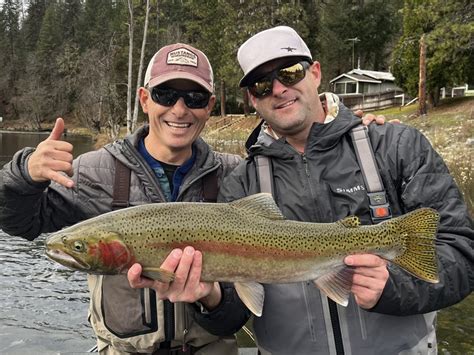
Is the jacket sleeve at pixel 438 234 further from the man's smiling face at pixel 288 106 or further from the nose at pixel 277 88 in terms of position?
the nose at pixel 277 88

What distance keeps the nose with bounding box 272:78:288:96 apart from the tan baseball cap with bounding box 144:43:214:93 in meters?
0.54

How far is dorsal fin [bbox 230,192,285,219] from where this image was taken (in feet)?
10.9

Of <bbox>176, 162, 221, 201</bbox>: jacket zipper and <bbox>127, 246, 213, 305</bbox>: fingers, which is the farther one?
<bbox>176, 162, 221, 201</bbox>: jacket zipper

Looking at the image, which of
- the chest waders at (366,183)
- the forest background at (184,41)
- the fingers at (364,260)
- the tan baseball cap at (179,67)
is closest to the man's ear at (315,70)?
the chest waders at (366,183)


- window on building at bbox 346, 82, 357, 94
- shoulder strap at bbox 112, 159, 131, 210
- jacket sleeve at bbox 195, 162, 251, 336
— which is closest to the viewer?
jacket sleeve at bbox 195, 162, 251, 336

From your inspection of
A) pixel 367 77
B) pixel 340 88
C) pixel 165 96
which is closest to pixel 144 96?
pixel 165 96

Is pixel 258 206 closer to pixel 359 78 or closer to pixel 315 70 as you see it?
pixel 315 70

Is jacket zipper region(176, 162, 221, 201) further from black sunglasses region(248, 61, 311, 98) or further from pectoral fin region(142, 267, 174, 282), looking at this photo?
pectoral fin region(142, 267, 174, 282)

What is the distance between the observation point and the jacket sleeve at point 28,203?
3.38 metres

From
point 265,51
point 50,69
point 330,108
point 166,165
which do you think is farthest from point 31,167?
point 50,69

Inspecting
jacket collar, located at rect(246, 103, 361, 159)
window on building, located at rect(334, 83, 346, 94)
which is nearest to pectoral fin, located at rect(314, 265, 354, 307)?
jacket collar, located at rect(246, 103, 361, 159)

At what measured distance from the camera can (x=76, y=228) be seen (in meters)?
3.09

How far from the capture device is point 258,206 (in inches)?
131

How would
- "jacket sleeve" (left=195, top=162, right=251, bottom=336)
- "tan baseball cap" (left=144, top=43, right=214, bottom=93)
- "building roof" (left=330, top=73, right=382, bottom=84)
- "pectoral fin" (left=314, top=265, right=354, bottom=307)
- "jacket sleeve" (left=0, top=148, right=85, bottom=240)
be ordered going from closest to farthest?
"pectoral fin" (left=314, top=265, right=354, bottom=307)
"jacket sleeve" (left=0, top=148, right=85, bottom=240)
"jacket sleeve" (left=195, top=162, right=251, bottom=336)
"tan baseball cap" (left=144, top=43, right=214, bottom=93)
"building roof" (left=330, top=73, right=382, bottom=84)
